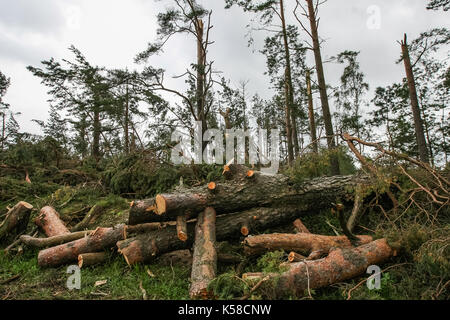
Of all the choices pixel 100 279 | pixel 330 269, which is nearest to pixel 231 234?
pixel 330 269

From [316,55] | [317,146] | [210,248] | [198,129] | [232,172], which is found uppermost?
[316,55]

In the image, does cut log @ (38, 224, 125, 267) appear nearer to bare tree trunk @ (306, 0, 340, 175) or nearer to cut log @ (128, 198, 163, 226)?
cut log @ (128, 198, 163, 226)

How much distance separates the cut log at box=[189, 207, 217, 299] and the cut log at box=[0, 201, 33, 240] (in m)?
3.73

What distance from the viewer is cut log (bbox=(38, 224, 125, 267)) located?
4.01 m

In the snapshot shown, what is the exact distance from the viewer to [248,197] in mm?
4328

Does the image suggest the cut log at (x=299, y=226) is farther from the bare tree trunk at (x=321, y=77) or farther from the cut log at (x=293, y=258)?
the bare tree trunk at (x=321, y=77)

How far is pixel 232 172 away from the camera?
4.66 metres

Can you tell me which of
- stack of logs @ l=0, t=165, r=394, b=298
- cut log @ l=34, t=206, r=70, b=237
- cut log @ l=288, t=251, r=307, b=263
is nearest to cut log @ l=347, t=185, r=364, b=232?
stack of logs @ l=0, t=165, r=394, b=298

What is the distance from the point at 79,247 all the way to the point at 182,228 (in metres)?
1.80

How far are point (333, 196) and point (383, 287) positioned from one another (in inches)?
87.9

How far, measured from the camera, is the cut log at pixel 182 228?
11.8 feet
